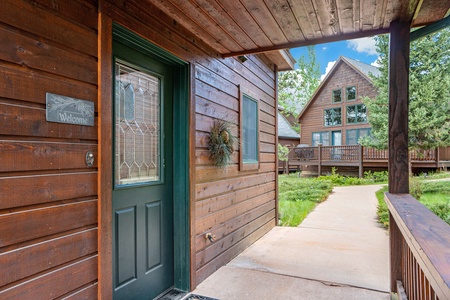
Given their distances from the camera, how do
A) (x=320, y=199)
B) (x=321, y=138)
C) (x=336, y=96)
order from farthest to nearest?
(x=321, y=138)
(x=336, y=96)
(x=320, y=199)

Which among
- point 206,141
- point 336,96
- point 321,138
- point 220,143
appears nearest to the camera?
point 206,141

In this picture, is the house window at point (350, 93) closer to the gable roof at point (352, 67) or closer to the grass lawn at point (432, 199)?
the gable roof at point (352, 67)

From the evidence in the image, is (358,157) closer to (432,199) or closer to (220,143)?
(432,199)

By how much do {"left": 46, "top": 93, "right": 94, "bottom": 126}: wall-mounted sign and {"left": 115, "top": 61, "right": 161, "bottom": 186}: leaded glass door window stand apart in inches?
16.1

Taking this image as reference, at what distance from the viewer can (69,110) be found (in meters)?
1.52

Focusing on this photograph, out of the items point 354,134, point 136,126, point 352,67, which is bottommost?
point 136,126

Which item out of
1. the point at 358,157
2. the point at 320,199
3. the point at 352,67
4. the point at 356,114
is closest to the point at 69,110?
the point at 320,199

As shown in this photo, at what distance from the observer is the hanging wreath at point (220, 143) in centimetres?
290

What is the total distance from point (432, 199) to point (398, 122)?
230 inches

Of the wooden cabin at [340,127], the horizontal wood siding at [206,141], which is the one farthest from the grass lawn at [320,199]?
the wooden cabin at [340,127]

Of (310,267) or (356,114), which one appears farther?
(356,114)

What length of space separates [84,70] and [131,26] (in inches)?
20.1

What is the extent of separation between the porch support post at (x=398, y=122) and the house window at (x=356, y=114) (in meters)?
14.0

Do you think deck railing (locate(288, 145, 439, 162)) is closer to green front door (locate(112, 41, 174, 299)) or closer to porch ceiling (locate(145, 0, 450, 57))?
porch ceiling (locate(145, 0, 450, 57))
